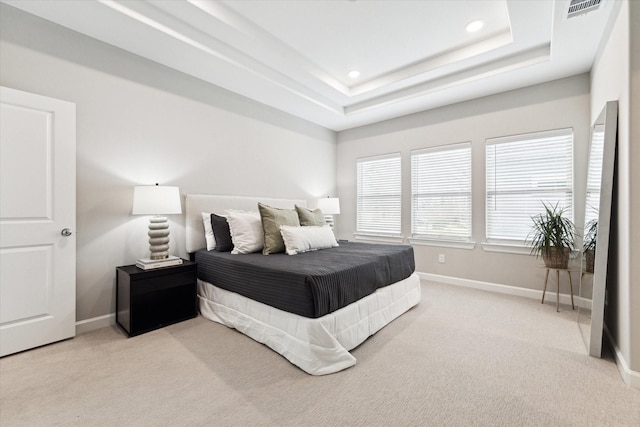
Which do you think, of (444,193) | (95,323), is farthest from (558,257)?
(95,323)

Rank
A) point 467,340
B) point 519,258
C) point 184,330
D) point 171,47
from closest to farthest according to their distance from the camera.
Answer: point 467,340 < point 184,330 < point 171,47 < point 519,258

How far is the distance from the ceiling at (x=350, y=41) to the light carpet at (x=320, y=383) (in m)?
2.70

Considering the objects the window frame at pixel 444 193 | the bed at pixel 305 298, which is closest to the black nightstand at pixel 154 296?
the bed at pixel 305 298

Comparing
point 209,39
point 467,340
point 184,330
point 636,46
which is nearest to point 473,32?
point 636,46

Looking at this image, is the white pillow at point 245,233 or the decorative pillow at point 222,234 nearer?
the white pillow at point 245,233

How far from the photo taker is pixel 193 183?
11.6 ft

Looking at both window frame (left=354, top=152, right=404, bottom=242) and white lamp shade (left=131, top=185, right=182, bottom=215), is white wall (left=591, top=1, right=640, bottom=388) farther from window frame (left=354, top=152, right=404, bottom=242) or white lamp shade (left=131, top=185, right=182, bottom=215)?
white lamp shade (left=131, top=185, right=182, bottom=215)

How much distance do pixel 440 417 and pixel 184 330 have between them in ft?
7.15

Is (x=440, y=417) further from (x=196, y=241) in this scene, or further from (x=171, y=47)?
(x=171, y=47)

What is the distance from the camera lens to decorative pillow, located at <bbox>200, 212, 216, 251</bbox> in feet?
11.1

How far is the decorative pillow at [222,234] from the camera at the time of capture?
329 cm

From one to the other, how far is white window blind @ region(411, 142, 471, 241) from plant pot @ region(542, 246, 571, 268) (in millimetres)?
1050

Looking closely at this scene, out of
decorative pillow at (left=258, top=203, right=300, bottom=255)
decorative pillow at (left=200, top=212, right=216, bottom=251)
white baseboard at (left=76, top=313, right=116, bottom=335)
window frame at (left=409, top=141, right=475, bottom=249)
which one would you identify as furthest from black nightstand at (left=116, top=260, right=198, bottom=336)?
window frame at (left=409, top=141, right=475, bottom=249)

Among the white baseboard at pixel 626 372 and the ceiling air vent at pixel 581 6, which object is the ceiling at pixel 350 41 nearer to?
the ceiling air vent at pixel 581 6
